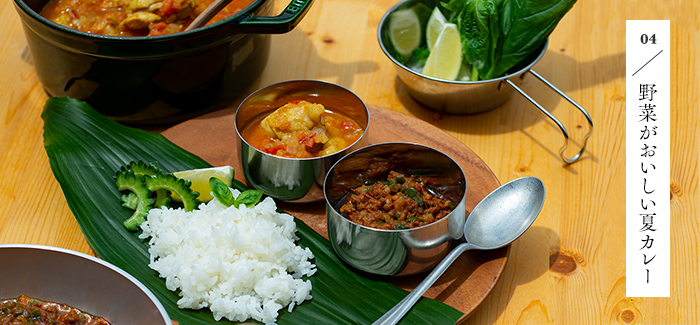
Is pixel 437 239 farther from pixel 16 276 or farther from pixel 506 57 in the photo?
pixel 16 276

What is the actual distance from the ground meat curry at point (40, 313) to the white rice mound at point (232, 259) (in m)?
0.26

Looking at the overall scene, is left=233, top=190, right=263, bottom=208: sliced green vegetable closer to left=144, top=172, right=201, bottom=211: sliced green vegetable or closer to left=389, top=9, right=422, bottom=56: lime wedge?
left=144, top=172, right=201, bottom=211: sliced green vegetable

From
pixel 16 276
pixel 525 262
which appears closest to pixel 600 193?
pixel 525 262

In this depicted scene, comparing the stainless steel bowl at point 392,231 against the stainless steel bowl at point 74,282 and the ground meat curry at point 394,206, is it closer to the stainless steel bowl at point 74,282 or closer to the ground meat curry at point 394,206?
the ground meat curry at point 394,206

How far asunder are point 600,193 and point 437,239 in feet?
2.79

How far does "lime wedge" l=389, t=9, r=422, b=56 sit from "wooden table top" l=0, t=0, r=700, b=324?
186 mm

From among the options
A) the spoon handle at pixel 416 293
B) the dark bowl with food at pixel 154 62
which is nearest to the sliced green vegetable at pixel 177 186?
the dark bowl with food at pixel 154 62

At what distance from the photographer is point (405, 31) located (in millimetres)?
2783

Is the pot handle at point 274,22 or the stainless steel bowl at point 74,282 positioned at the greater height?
the pot handle at point 274,22

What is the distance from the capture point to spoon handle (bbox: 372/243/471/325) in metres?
1.80

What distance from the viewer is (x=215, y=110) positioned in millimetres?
2645

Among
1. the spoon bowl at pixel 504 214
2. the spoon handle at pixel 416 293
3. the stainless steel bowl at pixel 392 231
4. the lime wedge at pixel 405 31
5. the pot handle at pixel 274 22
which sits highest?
the pot handle at pixel 274 22

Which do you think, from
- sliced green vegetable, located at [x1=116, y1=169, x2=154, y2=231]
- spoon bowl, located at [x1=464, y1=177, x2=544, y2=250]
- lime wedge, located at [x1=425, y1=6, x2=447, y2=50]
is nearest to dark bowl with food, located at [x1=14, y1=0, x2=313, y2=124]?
sliced green vegetable, located at [x1=116, y1=169, x2=154, y2=231]

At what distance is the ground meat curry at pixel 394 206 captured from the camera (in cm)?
195
